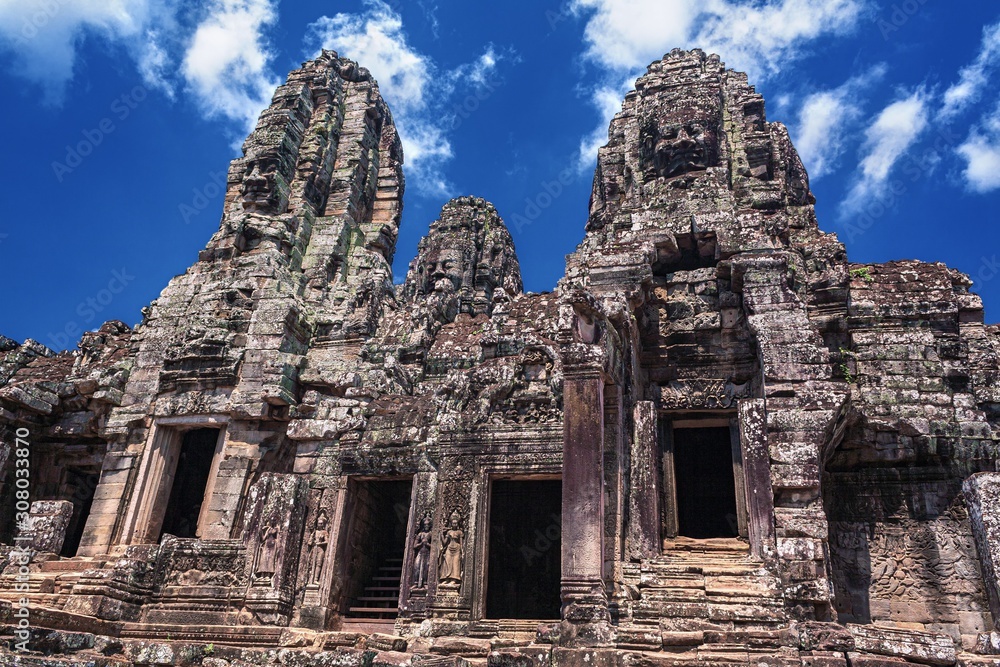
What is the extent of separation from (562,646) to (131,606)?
27.9 feet

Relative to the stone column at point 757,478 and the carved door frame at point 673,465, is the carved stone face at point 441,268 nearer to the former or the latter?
the carved door frame at point 673,465

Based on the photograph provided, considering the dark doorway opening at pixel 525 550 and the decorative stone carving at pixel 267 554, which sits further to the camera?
the dark doorway opening at pixel 525 550

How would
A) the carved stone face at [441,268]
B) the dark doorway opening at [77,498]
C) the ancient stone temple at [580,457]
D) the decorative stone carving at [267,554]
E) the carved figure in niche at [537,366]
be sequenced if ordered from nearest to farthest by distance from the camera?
the ancient stone temple at [580,457] < the carved figure in niche at [537,366] < the decorative stone carving at [267,554] < the dark doorway opening at [77,498] < the carved stone face at [441,268]

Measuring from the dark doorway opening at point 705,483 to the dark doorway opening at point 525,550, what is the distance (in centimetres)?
239

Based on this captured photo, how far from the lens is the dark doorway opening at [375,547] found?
1261 centimetres

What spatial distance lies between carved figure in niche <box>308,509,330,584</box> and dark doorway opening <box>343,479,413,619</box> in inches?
15.7

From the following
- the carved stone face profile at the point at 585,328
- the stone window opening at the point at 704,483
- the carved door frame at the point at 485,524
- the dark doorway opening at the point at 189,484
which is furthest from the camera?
the dark doorway opening at the point at 189,484

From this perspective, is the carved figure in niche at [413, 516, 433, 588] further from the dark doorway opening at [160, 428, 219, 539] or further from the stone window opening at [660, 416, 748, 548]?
the dark doorway opening at [160, 428, 219, 539]

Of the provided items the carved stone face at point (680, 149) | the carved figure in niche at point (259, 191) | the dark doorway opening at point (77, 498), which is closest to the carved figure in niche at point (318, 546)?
the dark doorway opening at point (77, 498)

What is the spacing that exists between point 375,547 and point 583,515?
21.2 ft

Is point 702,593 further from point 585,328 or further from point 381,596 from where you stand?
point 381,596

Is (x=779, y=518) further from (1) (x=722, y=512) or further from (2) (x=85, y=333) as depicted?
(2) (x=85, y=333)

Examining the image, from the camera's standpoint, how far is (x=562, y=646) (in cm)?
815

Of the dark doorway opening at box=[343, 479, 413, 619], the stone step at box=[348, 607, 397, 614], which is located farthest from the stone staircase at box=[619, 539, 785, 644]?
the stone step at box=[348, 607, 397, 614]
